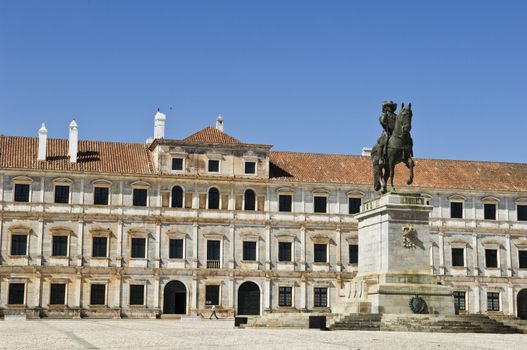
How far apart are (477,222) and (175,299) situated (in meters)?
19.8

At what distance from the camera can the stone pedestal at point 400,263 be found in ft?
89.2

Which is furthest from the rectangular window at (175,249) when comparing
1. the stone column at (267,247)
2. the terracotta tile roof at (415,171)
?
the terracotta tile roof at (415,171)

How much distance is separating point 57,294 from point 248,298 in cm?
1123

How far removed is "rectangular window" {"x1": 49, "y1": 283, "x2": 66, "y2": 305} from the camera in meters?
49.2

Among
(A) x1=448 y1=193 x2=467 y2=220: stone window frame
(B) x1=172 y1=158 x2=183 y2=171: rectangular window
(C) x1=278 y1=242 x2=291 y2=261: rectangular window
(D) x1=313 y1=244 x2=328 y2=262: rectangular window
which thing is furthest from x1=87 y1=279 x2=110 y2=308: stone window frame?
(A) x1=448 y1=193 x2=467 y2=220: stone window frame

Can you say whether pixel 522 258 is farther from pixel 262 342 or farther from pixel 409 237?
pixel 262 342

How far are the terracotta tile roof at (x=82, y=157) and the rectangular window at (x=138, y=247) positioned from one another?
3978mm

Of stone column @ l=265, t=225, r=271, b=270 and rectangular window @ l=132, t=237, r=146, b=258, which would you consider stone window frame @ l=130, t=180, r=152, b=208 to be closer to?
rectangular window @ l=132, t=237, r=146, b=258

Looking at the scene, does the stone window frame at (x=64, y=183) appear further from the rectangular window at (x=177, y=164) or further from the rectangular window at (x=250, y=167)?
the rectangular window at (x=250, y=167)

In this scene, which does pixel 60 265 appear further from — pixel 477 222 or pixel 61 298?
pixel 477 222

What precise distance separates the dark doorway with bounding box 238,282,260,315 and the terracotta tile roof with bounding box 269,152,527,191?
22.4ft

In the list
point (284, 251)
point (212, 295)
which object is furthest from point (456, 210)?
point (212, 295)

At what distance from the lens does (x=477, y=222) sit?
5525cm

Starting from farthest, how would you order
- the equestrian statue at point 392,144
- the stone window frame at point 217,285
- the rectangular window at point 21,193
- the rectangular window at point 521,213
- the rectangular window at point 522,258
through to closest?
the rectangular window at point 521,213 → the rectangular window at point 522,258 → the stone window frame at point 217,285 → the rectangular window at point 21,193 → the equestrian statue at point 392,144
